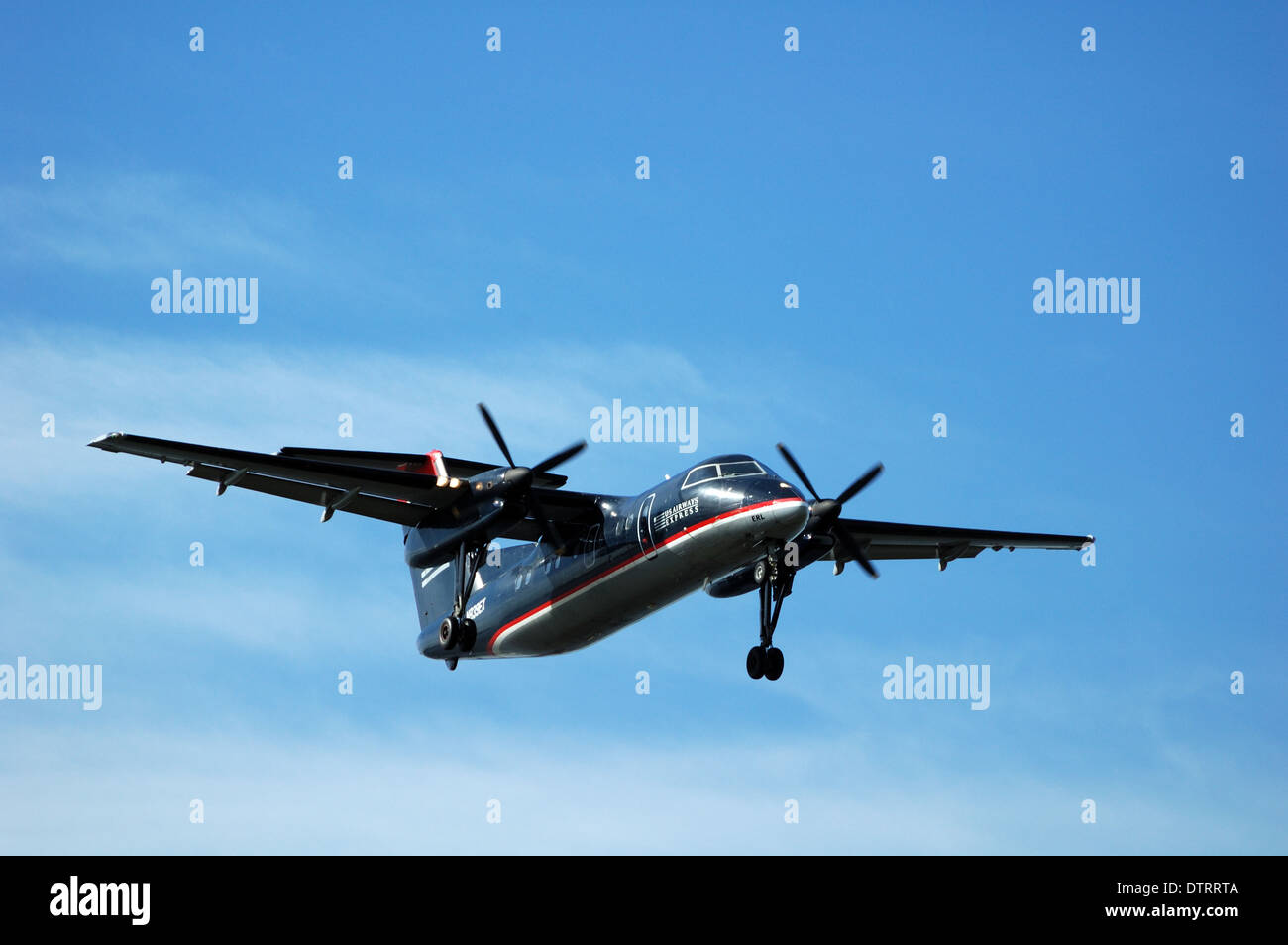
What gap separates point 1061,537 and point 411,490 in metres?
19.5

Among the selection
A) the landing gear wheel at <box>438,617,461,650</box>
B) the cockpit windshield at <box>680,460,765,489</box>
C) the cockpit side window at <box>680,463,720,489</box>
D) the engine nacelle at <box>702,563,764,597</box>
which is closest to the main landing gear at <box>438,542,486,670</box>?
the landing gear wheel at <box>438,617,461,650</box>

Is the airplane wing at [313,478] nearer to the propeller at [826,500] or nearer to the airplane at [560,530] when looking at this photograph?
the airplane at [560,530]

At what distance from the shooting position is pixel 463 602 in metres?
36.2

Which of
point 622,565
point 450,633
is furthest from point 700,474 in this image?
point 450,633

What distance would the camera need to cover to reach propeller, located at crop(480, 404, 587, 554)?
111 ft

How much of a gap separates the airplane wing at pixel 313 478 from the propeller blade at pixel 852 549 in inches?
373

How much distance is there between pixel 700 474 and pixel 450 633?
801 cm

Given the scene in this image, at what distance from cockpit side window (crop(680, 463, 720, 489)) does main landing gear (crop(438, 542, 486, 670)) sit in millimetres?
6026

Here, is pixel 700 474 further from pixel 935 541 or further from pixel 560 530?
pixel 935 541

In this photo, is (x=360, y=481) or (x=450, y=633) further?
(x=450, y=633)

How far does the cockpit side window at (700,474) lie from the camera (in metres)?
32.9

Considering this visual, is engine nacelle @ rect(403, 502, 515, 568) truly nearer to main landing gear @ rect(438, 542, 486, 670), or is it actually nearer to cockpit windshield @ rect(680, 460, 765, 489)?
main landing gear @ rect(438, 542, 486, 670)
